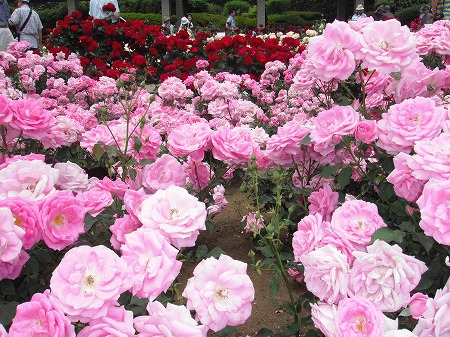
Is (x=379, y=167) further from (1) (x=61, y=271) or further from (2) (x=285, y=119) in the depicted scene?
(2) (x=285, y=119)

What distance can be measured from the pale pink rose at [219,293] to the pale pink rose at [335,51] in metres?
0.76

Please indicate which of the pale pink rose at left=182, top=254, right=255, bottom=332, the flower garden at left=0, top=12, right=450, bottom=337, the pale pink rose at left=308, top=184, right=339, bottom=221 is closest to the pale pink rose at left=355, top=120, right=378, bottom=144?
the flower garden at left=0, top=12, right=450, bottom=337

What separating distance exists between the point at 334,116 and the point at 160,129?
1.47m

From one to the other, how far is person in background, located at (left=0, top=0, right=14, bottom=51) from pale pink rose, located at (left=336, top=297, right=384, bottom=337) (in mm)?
6507

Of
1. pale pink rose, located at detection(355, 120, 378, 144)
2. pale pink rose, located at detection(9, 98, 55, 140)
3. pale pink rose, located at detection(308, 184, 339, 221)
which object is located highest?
pale pink rose, located at detection(9, 98, 55, 140)

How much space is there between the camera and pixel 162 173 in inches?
69.2

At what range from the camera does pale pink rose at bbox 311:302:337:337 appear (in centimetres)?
107

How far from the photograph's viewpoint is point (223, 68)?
5.36 m

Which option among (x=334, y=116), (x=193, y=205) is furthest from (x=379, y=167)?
(x=193, y=205)

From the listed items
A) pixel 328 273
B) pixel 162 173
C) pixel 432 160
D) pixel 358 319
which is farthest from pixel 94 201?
pixel 432 160

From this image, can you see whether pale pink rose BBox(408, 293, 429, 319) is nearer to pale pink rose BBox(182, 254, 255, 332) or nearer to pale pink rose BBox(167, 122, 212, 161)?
pale pink rose BBox(182, 254, 255, 332)

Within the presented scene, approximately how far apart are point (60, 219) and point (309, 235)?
2.12ft

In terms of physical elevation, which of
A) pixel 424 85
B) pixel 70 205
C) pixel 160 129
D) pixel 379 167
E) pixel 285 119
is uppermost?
pixel 424 85

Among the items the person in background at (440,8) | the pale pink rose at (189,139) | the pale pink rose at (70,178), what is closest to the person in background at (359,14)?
the person in background at (440,8)
